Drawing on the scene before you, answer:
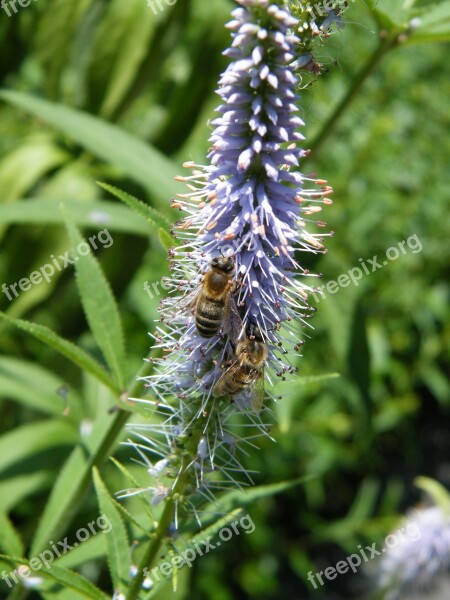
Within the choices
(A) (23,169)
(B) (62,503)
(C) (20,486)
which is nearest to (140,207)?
(B) (62,503)

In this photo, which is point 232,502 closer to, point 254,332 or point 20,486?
point 254,332

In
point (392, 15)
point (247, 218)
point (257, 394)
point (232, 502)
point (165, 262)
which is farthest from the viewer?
point (165, 262)

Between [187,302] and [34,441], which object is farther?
[34,441]

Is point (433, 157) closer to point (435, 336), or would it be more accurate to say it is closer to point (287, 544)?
point (435, 336)

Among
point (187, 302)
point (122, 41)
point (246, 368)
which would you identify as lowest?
point (246, 368)

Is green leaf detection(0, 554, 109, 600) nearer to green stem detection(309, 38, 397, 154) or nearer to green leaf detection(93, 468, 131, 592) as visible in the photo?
green leaf detection(93, 468, 131, 592)

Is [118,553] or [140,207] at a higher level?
[140,207]

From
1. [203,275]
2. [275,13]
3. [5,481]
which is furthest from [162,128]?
[275,13]
